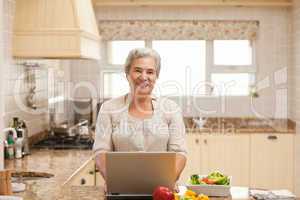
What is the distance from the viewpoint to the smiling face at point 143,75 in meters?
3.17

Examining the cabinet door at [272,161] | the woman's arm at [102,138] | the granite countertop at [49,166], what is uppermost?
the woman's arm at [102,138]

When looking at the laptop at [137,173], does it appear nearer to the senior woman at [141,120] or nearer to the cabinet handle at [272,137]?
the senior woman at [141,120]

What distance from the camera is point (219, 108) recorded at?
6.55 m

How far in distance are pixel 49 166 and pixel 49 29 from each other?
1.04 m

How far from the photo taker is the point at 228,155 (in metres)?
6.04

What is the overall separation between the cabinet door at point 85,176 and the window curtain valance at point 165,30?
2.28 metres

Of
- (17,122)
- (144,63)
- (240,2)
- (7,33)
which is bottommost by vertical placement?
(17,122)

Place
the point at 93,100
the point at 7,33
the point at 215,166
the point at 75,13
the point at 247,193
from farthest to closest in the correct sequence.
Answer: the point at 93,100 < the point at 215,166 < the point at 7,33 < the point at 75,13 < the point at 247,193

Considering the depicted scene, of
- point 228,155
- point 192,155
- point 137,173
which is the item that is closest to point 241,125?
point 228,155

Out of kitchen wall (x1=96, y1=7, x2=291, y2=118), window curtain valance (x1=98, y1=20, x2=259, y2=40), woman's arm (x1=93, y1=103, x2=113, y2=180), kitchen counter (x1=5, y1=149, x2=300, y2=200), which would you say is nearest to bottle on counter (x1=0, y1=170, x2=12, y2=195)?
kitchen counter (x1=5, y1=149, x2=300, y2=200)

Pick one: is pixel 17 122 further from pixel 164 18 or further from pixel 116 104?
pixel 164 18

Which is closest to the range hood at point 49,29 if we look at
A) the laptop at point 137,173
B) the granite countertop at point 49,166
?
the granite countertop at point 49,166

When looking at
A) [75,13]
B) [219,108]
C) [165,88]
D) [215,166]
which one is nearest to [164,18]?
[165,88]

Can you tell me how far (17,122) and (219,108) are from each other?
2.83m
